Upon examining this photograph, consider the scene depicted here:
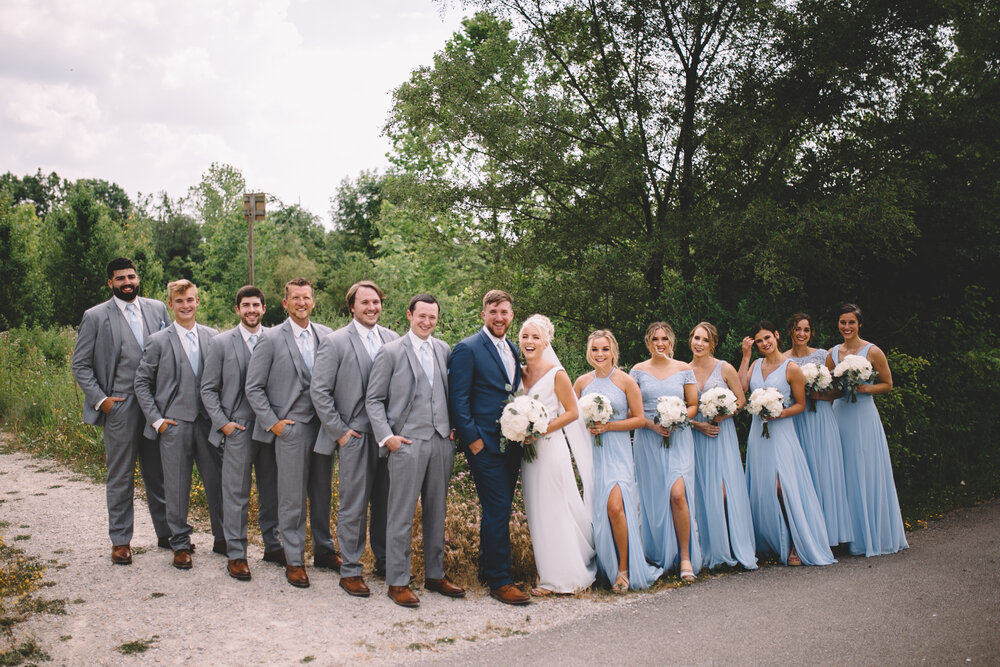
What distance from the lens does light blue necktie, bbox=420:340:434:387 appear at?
567 cm

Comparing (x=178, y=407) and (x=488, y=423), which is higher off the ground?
(x=178, y=407)

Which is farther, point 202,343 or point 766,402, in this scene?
point 766,402

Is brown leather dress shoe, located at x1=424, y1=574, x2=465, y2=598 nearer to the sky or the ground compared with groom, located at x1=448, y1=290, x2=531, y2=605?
nearer to the ground

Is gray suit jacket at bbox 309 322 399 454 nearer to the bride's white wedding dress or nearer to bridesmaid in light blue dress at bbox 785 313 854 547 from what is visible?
the bride's white wedding dress

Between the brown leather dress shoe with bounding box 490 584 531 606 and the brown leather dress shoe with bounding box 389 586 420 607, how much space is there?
603 mm

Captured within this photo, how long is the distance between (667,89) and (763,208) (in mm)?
2549

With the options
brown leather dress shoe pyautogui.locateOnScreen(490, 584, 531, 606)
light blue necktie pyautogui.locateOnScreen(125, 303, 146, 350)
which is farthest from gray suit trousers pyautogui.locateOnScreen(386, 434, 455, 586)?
light blue necktie pyautogui.locateOnScreen(125, 303, 146, 350)

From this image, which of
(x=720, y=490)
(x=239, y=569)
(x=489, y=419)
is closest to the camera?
(x=489, y=419)

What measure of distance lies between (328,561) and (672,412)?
10.3 ft

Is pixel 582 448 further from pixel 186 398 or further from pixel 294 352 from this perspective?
pixel 186 398

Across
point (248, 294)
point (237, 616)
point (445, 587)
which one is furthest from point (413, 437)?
point (248, 294)

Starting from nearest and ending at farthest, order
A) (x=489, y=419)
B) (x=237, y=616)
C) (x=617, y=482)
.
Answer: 1. (x=237, y=616)
2. (x=489, y=419)
3. (x=617, y=482)

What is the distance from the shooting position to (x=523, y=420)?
5469 mm

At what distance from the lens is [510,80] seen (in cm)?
1042
